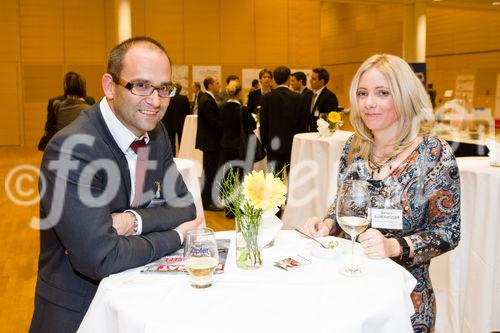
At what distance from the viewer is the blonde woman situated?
1913 millimetres

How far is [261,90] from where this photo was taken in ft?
28.3

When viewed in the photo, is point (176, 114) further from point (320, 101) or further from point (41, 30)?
point (41, 30)

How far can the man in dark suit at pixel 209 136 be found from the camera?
6562 mm

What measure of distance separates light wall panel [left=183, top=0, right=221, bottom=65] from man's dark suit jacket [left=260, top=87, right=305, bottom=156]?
26.5 ft

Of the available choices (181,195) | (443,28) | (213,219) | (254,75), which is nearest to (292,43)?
(254,75)

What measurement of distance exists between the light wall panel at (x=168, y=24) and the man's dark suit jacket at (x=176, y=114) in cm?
454

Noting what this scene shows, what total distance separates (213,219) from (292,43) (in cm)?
968

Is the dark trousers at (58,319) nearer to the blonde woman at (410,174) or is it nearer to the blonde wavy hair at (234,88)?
the blonde woman at (410,174)

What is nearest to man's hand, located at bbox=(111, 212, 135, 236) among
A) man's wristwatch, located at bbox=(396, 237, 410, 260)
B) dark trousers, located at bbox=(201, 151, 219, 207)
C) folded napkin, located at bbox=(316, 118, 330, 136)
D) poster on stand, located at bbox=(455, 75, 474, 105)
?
man's wristwatch, located at bbox=(396, 237, 410, 260)

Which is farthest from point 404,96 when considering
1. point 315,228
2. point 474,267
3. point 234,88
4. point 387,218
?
point 234,88

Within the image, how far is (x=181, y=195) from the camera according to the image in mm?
2023

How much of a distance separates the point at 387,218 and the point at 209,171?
17.0ft

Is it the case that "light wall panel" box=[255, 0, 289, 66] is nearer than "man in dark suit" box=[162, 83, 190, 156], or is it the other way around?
"man in dark suit" box=[162, 83, 190, 156]

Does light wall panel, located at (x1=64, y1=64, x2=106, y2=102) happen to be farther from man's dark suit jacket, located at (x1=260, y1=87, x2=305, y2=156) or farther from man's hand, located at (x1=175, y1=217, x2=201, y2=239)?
man's hand, located at (x1=175, y1=217, x2=201, y2=239)
